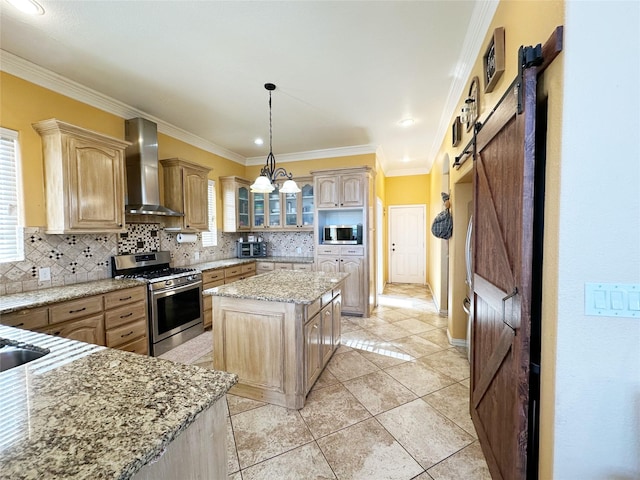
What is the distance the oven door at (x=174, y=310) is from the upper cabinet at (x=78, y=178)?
930 mm

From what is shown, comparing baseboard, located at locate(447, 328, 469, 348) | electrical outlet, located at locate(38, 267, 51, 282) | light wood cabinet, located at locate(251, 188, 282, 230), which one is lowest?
baseboard, located at locate(447, 328, 469, 348)

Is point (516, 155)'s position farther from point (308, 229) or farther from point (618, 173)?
point (308, 229)

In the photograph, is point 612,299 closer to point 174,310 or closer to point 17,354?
point 17,354

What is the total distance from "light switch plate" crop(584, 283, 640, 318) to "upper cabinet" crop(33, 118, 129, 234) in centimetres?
359

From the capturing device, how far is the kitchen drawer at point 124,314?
2.55m

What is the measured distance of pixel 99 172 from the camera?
8.80 feet

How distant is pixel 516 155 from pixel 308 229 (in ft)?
13.0

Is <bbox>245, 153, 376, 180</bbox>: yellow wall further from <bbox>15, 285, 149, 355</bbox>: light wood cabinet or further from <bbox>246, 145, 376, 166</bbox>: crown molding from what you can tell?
<bbox>15, 285, 149, 355</bbox>: light wood cabinet

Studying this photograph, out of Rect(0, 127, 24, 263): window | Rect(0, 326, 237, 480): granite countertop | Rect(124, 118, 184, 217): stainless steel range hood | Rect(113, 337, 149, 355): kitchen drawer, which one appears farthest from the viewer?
Rect(124, 118, 184, 217): stainless steel range hood

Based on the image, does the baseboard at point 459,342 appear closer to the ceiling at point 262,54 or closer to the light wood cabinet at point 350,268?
the light wood cabinet at point 350,268

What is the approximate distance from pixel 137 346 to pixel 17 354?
1.80m

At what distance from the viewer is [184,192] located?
3801 millimetres

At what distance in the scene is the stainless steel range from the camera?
3014 millimetres

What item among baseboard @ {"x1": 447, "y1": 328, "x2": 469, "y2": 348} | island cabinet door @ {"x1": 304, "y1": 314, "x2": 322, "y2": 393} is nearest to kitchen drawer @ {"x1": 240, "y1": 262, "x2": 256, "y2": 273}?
island cabinet door @ {"x1": 304, "y1": 314, "x2": 322, "y2": 393}
